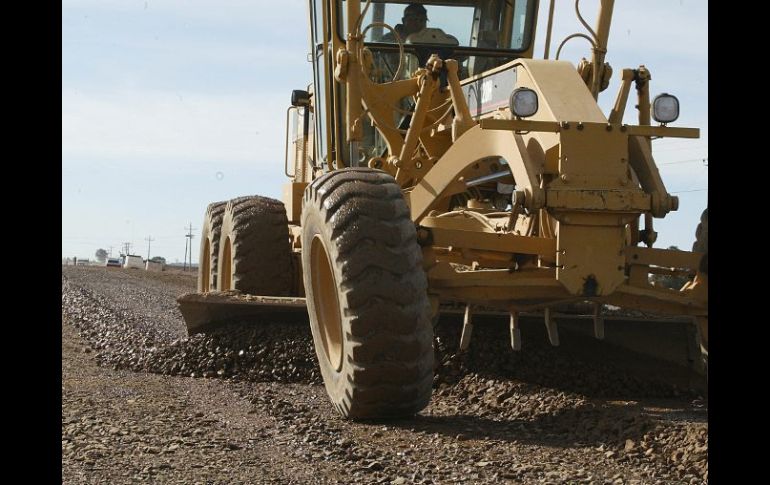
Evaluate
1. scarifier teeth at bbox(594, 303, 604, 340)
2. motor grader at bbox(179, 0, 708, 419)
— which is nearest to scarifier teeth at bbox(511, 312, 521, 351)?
motor grader at bbox(179, 0, 708, 419)

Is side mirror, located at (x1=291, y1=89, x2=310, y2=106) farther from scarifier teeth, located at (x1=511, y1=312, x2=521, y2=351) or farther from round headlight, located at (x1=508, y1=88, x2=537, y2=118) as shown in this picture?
round headlight, located at (x1=508, y1=88, x2=537, y2=118)

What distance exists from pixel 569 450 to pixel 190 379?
390cm

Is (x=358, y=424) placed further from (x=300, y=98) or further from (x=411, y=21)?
(x=300, y=98)

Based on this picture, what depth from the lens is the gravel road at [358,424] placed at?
534 cm

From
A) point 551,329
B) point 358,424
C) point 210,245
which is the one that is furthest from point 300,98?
point 358,424

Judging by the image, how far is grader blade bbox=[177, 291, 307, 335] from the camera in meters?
9.25

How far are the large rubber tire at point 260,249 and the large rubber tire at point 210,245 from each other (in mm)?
1090
